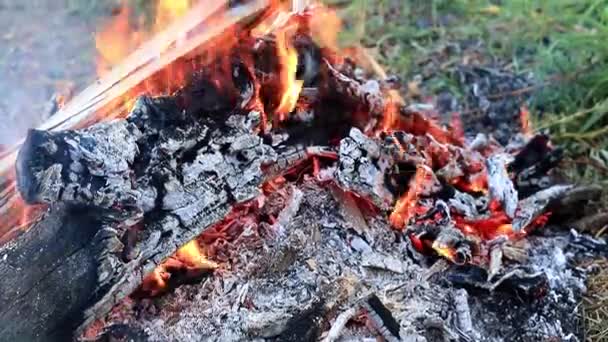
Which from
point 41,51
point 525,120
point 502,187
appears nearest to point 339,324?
point 502,187

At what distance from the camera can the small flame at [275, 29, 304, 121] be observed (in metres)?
2.05

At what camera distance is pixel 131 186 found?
168cm

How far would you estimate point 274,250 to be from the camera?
185 cm

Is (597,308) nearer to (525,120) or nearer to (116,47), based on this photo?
(525,120)

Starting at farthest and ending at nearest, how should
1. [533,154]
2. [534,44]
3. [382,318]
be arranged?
[534,44] < [533,154] < [382,318]

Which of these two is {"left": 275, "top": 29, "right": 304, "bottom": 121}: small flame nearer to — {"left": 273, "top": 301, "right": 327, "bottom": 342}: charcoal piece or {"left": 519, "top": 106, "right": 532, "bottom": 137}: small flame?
{"left": 273, "top": 301, "right": 327, "bottom": 342}: charcoal piece

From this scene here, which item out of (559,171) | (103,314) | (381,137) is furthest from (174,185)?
(559,171)

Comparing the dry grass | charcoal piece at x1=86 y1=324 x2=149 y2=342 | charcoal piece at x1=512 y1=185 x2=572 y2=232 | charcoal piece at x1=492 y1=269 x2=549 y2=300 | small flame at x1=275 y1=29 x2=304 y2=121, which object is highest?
small flame at x1=275 y1=29 x2=304 y2=121

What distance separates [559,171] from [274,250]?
48.3 inches

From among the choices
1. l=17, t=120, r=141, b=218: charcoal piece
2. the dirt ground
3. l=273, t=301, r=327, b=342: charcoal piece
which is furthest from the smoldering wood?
the dirt ground

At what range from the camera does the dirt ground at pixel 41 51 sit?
3047 mm

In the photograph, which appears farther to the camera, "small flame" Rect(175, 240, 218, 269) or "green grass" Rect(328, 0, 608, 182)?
"green grass" Rect(328, 0, 608, 182)

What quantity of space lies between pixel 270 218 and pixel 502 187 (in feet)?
2.28

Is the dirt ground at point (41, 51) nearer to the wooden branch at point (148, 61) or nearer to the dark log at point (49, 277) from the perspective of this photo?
the wooden branch at point (148, 61)
